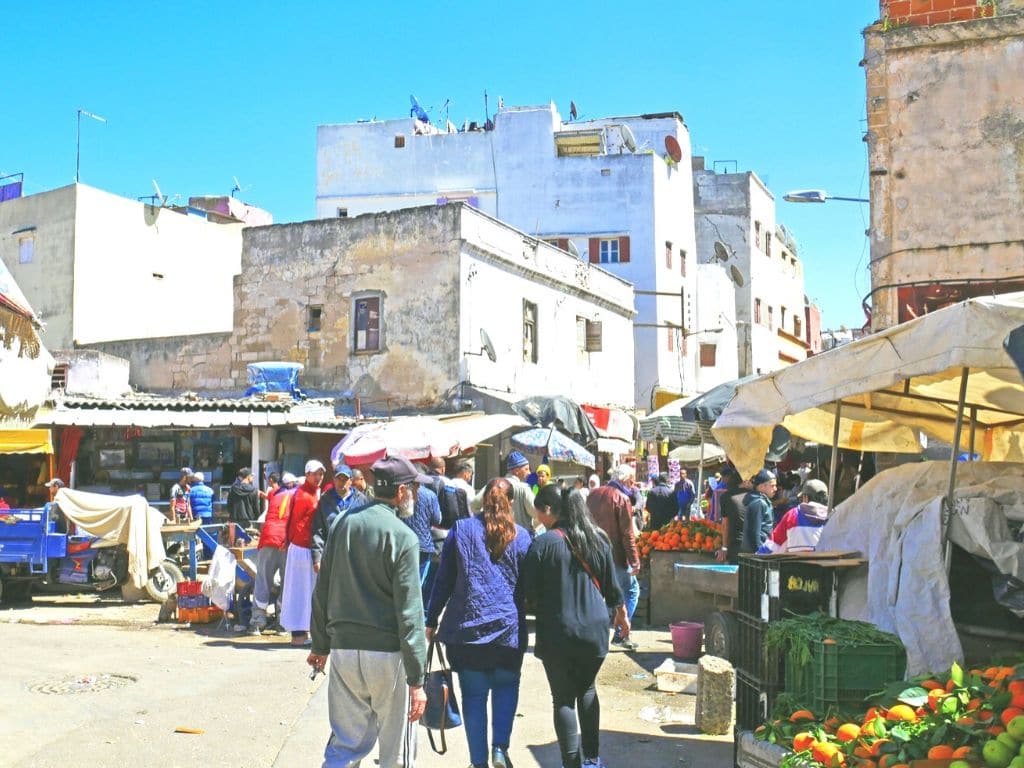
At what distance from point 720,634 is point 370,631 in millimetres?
4633

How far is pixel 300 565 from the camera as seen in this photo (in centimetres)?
1146

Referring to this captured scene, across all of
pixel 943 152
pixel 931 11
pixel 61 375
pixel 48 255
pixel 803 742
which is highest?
pixel 931 11

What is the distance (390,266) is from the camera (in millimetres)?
25703

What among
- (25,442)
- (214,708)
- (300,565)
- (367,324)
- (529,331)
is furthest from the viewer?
(529,331)

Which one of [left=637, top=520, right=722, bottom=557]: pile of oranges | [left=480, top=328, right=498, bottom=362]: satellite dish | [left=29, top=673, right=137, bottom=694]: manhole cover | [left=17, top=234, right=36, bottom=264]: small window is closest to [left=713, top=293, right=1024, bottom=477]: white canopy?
[left=637, top=520, right=722, bottom=557]: pile of oranges

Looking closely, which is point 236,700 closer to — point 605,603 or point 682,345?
point 605,603

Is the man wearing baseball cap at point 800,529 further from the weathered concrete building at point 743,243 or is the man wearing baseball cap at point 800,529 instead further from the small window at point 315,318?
the weathered concrete building at point 743,243

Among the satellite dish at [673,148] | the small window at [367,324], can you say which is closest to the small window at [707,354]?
the satellite dish at [673,148]

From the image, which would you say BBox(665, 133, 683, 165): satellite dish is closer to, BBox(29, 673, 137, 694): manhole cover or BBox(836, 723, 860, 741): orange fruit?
BBox(29, 673, 137, 694): manhole cover

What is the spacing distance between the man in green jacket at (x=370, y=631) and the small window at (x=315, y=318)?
21591 millimetres

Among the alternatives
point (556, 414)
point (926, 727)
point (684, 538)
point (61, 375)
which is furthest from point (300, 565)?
point (61, 375)

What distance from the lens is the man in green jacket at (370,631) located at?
5312 millimetres

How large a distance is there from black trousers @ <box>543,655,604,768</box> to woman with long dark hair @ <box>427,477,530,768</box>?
0.24m

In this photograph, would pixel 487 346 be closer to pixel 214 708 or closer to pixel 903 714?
pixel 214 708
